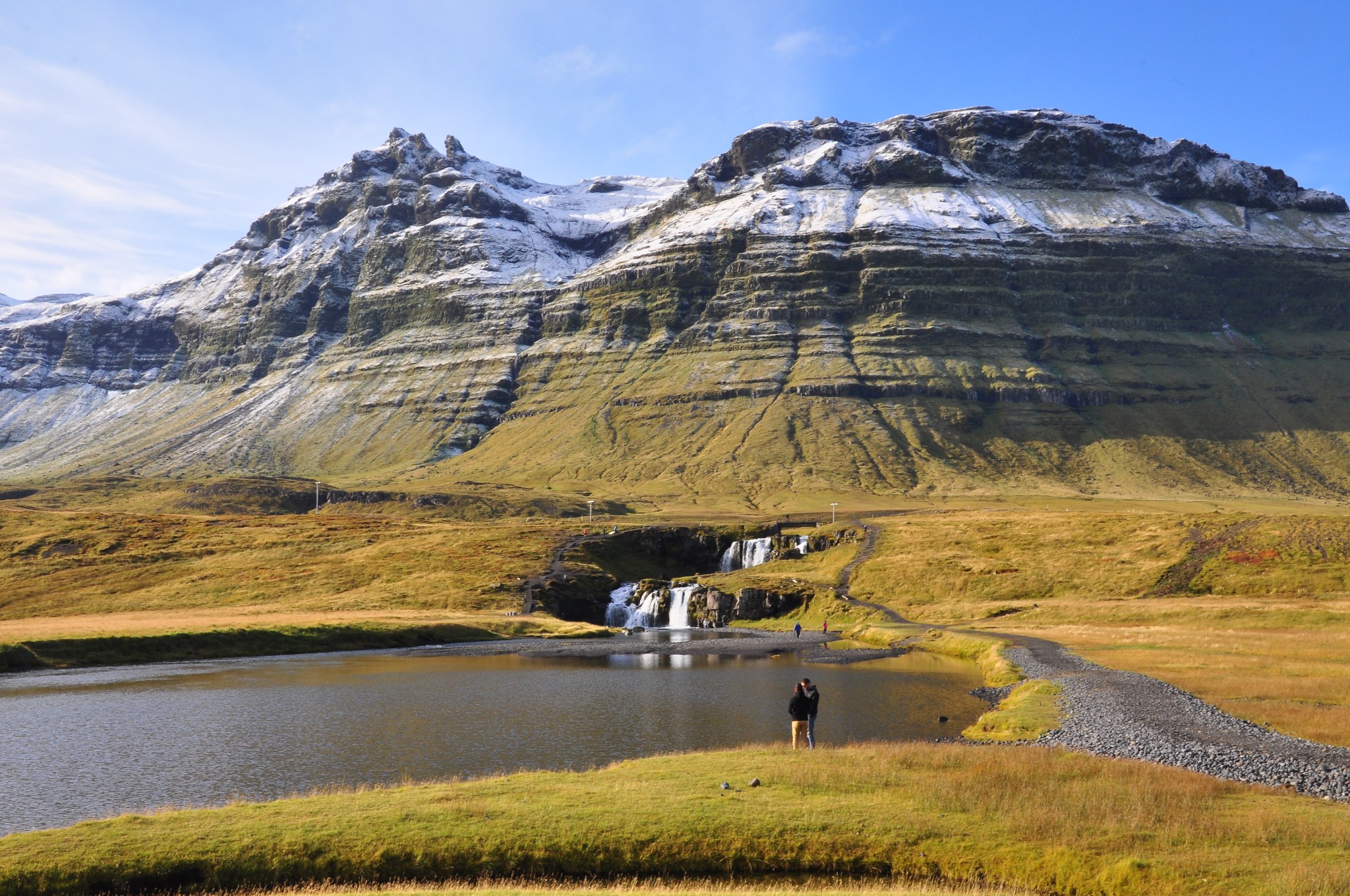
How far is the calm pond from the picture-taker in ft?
121

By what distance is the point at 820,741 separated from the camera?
42.1 m

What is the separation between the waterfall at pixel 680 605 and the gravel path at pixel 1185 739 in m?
75.4

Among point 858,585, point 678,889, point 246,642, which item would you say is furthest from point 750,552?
point 678,889

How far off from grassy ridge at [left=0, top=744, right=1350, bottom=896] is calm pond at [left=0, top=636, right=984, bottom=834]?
927 centimetres

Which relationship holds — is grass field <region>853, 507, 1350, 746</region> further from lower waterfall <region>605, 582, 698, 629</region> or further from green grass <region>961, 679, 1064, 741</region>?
lower waterfall <region>605, 582, 698, 629</region>

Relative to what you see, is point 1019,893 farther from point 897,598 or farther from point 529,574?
point 529,574

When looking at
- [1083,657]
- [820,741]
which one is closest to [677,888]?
[820,741]

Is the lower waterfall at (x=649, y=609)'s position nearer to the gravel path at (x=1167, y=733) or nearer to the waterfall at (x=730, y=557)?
the waterfall at (x=730, y=557)

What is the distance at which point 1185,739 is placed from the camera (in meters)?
36.1

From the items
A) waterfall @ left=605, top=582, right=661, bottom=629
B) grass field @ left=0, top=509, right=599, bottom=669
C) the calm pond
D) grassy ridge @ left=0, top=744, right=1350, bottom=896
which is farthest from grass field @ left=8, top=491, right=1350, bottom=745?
grassy ridge @ left=0, top=744, right=1350, bottom=896

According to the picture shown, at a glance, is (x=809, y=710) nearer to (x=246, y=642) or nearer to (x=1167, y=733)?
(x=1167, y=733)

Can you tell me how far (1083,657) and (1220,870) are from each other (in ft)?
161

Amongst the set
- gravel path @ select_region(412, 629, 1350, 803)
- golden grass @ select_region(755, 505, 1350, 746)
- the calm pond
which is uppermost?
golden grass @ select_region(755, 505, 1350, 746)

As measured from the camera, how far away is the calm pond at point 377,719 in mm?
36812
